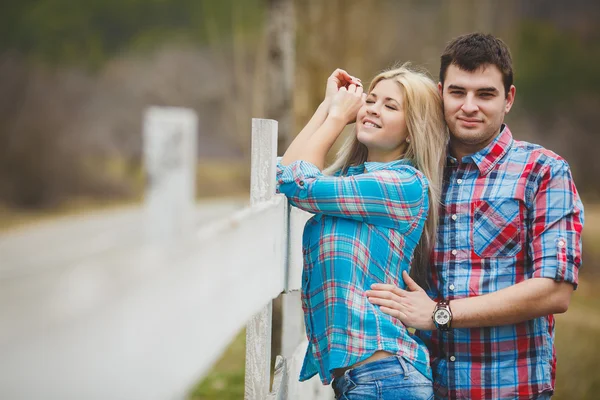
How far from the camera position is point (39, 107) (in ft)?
45.5

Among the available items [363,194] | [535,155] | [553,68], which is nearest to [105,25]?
[553,68]

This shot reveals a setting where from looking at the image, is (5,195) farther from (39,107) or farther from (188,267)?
(188,267)

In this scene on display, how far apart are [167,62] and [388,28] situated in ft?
19.1

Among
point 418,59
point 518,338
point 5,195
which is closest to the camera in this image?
point 518,338

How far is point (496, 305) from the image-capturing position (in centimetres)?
207

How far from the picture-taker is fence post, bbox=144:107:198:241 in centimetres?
89

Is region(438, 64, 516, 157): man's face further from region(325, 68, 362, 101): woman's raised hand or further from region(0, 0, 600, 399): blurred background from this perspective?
region(0, 0, 600, 399): blurred background

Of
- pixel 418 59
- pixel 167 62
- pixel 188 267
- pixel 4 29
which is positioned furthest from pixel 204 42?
pixel 188 267

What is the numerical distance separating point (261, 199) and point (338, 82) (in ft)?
2.07

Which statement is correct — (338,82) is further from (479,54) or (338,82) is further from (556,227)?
(556,227)

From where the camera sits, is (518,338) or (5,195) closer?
(518,338)

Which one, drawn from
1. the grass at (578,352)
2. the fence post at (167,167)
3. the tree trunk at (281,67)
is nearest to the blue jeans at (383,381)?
the fence post at (167,167)

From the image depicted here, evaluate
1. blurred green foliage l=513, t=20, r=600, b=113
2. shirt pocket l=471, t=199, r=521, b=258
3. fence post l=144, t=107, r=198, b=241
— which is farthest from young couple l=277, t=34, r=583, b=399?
blurred green foliage l=513, t=20, r=600, b=113

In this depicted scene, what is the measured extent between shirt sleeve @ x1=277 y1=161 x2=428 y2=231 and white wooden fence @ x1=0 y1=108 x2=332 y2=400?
1.88 ft
